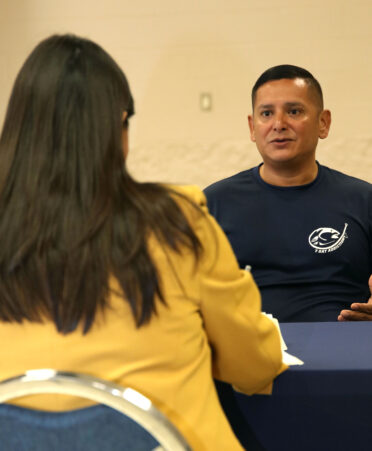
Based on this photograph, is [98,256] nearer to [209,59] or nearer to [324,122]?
[324,122]

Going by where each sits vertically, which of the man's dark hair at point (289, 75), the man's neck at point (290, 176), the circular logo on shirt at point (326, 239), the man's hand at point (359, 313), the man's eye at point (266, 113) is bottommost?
the man's hand at point (359, 313)

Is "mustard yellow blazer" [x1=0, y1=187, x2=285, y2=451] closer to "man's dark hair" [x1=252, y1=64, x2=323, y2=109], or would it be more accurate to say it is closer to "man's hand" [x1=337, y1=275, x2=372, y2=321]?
"man's hand" [x1=337, y1=275, x2=372, y2=321]

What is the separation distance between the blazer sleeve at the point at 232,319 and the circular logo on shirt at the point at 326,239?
0.91 m

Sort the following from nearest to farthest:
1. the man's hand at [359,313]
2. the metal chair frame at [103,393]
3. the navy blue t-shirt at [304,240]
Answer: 1. the metal chair frame at [103,393]
2. the man's hand at [359,313]
3. the navy blue t-shirt at [304,240]

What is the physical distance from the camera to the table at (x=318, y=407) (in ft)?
3.95

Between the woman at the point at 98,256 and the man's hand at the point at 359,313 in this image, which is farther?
the man's hand at the point at 359,313

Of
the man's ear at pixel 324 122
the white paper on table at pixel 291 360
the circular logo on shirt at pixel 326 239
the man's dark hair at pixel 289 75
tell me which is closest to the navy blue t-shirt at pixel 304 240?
the circular logo on shirt at pixel 326 239

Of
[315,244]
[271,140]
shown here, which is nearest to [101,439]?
[315,244]

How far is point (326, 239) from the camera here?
6.62 ft

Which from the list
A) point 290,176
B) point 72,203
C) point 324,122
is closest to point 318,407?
point 72,203

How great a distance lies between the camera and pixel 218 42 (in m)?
3.60

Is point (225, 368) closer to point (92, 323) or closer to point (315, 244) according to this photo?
point (92, 323)

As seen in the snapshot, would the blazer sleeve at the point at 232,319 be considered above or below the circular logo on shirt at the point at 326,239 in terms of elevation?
above

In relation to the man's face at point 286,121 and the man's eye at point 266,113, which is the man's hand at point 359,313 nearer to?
the man's face at point 286,121
